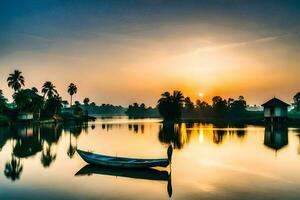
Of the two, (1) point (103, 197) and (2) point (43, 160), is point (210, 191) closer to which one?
(1) point (103, 197)

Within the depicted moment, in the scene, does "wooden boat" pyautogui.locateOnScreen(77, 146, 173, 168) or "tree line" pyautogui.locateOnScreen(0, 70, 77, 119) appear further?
"tree line" pyautogui.locateOnScreen(0, 70, 77, 119)

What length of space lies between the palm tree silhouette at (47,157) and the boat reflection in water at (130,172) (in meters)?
5.13

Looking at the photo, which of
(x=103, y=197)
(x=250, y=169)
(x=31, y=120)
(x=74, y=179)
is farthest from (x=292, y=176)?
(x=31, y=120)

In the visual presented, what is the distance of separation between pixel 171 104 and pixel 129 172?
8483 centimetres

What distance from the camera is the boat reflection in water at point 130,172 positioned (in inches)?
919

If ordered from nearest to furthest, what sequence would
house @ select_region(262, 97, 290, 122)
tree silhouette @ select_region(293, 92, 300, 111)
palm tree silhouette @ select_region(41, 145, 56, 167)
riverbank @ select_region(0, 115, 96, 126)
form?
palm tree silhouette @ select_region(41, 145, 56, 167) → house @ select_region(262, 97, 290, 122) → riverbank @ select_region(0, 115, 96, 126) → tree silhouette @ select_region(293, 92, 300, 111)

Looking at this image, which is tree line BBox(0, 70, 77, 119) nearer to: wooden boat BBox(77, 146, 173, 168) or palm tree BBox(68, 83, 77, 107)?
palm tree BBox(68, 83, 77, 107)

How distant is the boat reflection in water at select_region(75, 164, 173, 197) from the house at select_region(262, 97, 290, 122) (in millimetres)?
63705

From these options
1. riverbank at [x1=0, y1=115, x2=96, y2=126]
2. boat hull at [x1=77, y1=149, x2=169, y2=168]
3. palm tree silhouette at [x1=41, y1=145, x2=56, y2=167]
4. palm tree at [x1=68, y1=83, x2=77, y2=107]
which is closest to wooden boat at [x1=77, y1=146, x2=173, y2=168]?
boat hull at [x1=77, y1=149, x2=169, y2=168]

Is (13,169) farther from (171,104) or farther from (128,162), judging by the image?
(171,104)

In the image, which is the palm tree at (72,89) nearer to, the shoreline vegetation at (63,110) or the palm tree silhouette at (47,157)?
the shoreline vegetation at (63,110)

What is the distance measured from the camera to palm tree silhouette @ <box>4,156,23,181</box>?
2452 cm

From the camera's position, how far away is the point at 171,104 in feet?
358

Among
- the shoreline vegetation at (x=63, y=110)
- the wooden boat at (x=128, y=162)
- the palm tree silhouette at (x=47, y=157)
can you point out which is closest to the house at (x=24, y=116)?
the shoreline vegetation at (x=63, y=110)
